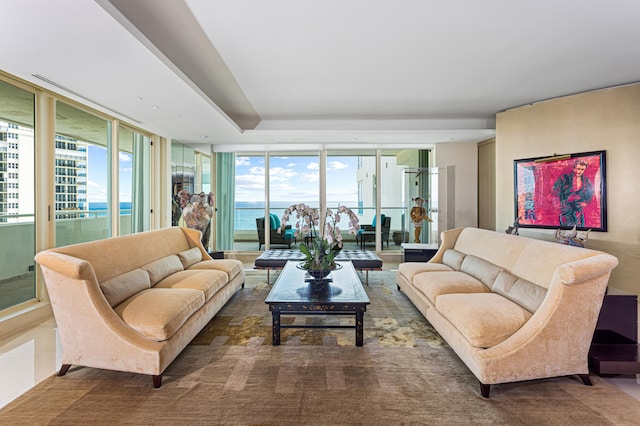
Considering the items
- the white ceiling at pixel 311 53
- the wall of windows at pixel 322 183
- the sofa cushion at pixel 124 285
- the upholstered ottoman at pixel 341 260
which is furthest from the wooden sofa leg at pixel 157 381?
the wall of windows at pixel 322 183

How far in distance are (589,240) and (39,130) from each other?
6.69 metres

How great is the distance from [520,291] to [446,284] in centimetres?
64

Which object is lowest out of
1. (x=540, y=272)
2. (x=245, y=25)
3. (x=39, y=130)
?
(x=540, y=272)

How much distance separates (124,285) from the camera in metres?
2.45

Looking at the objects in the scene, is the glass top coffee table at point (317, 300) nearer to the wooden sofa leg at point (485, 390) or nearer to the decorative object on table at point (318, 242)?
the decorative object on table at point (318, 242)

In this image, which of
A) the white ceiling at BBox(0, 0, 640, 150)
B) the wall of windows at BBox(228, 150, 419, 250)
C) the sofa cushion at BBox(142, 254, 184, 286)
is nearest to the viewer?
the white ceiling at BBox(0, 0, 640, 150)

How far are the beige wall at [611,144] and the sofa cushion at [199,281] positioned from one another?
176 inches

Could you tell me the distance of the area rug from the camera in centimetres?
177

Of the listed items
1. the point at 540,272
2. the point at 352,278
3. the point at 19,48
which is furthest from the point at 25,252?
the point at 540,272

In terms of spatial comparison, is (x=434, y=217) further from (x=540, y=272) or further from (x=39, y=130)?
(x=39, y=130)

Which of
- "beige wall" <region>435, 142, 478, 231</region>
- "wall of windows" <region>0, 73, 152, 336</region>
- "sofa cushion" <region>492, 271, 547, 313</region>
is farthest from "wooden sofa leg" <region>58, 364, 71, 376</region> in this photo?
"beige wall" <region>435, 142, 478, 231</region>

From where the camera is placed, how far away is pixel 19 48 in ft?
7.92

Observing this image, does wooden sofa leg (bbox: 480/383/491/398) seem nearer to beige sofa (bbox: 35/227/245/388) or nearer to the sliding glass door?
beige sofa (bbox: 35/227/245/388)

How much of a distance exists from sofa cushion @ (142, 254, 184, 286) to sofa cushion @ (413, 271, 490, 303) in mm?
2585
